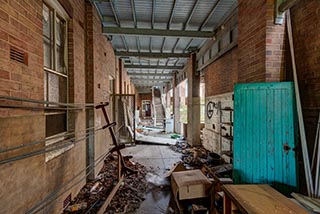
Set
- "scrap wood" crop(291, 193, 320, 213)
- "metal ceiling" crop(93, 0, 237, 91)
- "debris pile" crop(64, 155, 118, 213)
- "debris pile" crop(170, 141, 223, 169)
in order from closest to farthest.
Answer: "scrap wood" crop(291, 193, 320, 213)
"debris pile" crop(64, 155, 118, 213)
"metal ceiling" crop(93, 0, 237, 91)
"debris pile" crop(170, 141, 223, 169)

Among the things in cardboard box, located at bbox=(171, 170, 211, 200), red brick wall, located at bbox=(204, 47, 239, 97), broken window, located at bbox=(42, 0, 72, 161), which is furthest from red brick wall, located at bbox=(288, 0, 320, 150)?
broken window, located at bbox=(42, 0, 72, 161)

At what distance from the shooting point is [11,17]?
1.80 meters

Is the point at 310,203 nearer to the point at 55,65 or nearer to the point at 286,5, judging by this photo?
the point at 286,5

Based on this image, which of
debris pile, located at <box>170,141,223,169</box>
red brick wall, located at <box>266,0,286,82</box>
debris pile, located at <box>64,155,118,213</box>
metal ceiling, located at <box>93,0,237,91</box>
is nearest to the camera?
red brick wall, located at <box>266,0,286,82</box>

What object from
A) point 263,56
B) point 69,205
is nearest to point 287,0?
point 263,56

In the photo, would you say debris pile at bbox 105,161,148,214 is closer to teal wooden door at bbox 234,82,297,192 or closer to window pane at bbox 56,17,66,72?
teal wooden door at bbox 234,82,297,192

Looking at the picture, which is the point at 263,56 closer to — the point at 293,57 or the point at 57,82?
the point at 293,57

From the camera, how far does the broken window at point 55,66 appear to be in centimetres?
276

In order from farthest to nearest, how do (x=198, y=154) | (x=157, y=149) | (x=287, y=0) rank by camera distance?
(x=157, y=149), (x=198, y=154), (x=287, y=0)

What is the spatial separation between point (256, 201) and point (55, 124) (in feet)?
9.93

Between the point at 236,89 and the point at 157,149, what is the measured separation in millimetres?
5300

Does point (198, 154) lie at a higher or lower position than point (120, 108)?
lower

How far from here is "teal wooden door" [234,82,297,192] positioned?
8.40 ft

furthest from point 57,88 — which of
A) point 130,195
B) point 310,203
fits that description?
point 310,203
